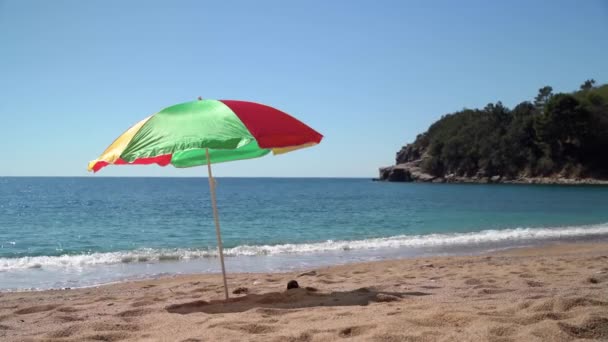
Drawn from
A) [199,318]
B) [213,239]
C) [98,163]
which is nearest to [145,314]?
[199,318]

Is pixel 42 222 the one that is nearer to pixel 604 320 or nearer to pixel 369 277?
pixel 369 277

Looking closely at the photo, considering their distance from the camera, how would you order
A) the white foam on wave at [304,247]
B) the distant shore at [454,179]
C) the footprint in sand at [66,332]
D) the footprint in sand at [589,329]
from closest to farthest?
the footprint in sand at [589,329] → the footprint in sand at [66,332] → the white foam on wave at [304,247] → the distant shore at [454,179]

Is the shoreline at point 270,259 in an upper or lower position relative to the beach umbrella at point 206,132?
lower

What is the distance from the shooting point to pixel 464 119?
110 metres

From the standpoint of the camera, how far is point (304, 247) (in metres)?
15.8

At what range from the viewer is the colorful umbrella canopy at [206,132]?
4766 mm

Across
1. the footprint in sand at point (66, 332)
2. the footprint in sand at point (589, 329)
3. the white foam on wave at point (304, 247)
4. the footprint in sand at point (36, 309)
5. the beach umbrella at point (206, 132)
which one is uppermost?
the beach umbrella at point (206, 132)

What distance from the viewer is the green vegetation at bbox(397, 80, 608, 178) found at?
74.2 metres

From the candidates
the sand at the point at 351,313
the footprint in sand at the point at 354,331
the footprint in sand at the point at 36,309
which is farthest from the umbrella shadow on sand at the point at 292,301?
the footprint in sand at the point at 36,309

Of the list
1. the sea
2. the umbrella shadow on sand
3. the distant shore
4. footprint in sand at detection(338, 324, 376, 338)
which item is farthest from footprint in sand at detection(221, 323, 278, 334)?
the distant shore

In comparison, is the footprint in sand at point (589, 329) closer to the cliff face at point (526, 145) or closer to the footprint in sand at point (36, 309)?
the footprint in sand at point (36, 309)

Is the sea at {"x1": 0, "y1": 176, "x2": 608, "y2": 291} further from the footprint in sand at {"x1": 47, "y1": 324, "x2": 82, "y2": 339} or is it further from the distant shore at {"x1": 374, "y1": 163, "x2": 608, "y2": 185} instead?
the distant shore at {"x1": 374, "y1": 163, "x2": 608, "y2": 185}

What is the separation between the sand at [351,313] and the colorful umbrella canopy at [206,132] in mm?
1643

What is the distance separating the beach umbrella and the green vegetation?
78.0 meters
